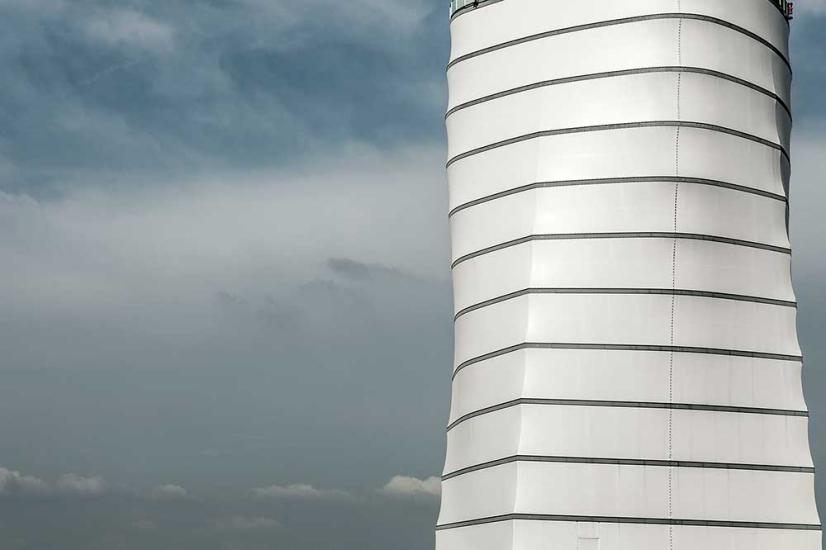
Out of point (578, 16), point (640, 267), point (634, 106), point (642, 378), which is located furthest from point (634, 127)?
point (642, 378)

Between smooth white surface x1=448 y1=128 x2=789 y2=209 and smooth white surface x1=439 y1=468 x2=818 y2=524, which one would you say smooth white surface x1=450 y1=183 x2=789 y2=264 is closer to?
smooth white surface x1=448 y1=128 x2=789 y2=209

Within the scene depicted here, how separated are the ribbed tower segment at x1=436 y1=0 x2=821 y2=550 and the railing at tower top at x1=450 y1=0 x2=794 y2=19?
1.20m

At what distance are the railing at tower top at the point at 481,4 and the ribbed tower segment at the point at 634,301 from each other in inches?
47.0

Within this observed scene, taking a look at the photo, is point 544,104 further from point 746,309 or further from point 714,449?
point 714,449

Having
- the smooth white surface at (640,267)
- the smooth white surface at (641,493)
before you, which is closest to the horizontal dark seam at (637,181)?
the smooth white surface at (640,267)

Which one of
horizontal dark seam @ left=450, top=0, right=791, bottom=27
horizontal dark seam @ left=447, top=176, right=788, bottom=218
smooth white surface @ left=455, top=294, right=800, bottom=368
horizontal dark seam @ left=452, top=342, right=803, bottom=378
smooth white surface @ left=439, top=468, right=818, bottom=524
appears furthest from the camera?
horizontal dark seam @ left=450, top=0, right=791, bottom=27

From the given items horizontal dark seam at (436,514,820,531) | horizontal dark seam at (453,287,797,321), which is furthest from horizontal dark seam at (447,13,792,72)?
horizontal dark seam at (436,514,820,531)

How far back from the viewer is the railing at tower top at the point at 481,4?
51594 mm

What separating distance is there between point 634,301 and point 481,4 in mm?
12716

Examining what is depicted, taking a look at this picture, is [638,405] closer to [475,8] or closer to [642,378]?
[642,378]

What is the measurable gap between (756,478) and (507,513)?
26.8 ft

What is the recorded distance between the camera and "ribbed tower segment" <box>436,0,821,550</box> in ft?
152

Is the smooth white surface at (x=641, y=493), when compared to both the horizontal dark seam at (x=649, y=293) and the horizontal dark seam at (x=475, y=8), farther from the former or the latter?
the horizontal dark seam at (x=475, y=8)

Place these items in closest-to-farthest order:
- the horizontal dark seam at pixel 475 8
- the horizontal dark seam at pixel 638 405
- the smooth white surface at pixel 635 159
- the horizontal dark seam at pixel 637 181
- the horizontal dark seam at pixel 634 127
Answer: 1. the horizontal dark seam at pixel 638 405
2. the horizontal dark seam at pixel 637 181
3. the smooth white surface at pixel 635 159
4. the horizontal dark seam at pixel 634 127
5. the horizontal dark seam at pixel 475 8
